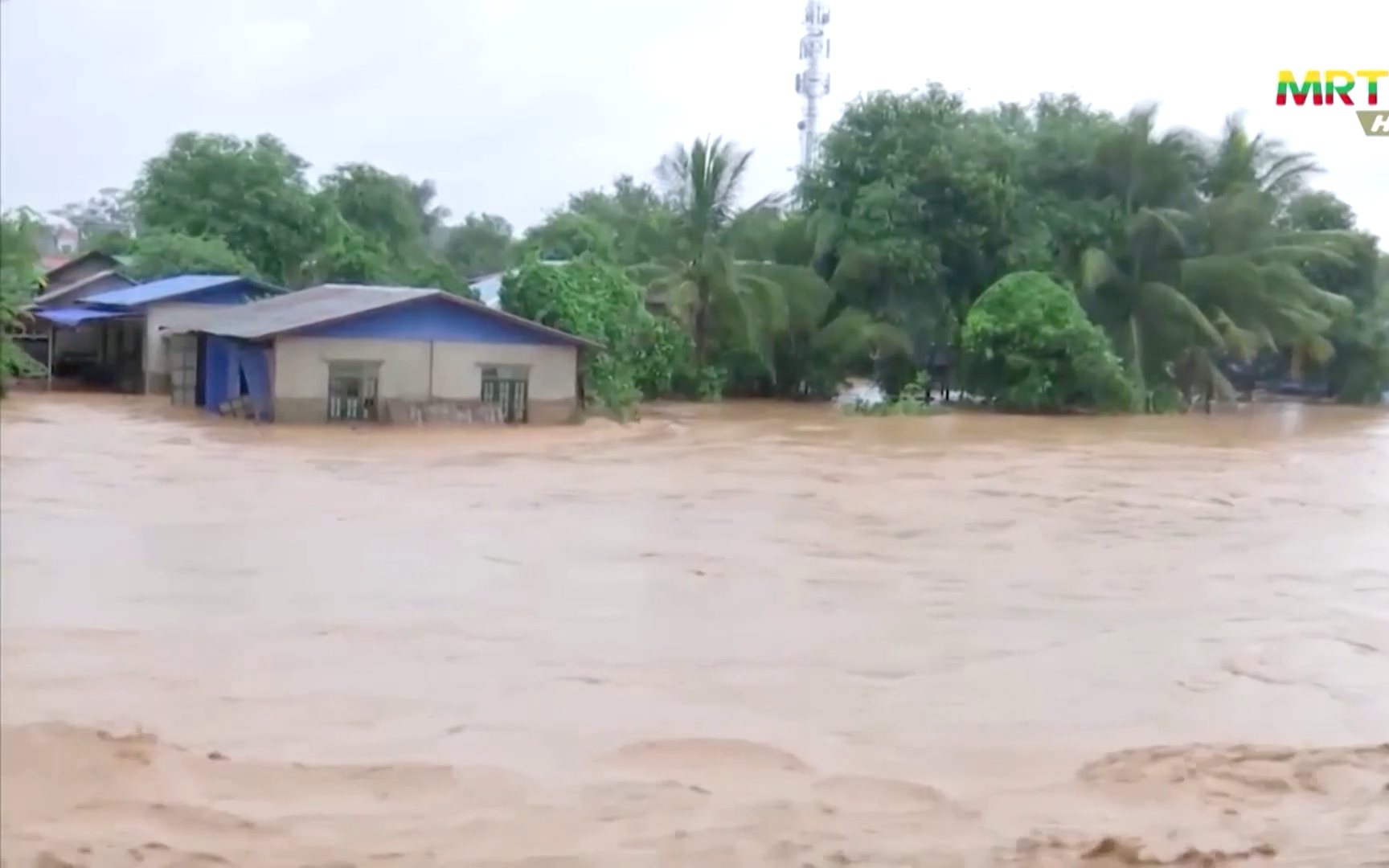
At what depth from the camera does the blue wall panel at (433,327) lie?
7594mm

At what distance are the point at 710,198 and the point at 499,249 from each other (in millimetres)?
2814

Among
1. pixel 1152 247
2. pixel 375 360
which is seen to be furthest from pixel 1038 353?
pixel 375 360

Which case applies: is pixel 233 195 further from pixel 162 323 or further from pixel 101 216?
pixel 162 323

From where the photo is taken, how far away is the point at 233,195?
2963 millimetres

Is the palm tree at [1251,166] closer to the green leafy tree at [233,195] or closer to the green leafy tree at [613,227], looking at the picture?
the green leafy tree at [613,227]

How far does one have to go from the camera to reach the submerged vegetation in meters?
6.93

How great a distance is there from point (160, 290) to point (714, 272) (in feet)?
16.7

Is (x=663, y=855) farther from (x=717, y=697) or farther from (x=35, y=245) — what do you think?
(x=35, y=245)

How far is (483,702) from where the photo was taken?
9.44 feet

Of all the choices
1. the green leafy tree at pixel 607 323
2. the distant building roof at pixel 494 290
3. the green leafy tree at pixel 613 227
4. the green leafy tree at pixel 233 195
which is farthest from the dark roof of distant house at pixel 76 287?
the green leafy tree at pixel 607 323

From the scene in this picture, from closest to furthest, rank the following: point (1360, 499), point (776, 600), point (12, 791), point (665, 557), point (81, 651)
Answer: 1. point (12, 791)
2. point (81, 651)
3. point (776, 600)
4. point (665, 557)
5. point (1360, 499)

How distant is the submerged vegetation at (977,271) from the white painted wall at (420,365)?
429 millimetres

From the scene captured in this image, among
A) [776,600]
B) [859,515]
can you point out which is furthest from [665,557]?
[859,515]

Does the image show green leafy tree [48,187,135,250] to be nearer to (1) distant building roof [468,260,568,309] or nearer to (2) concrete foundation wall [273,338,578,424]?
(2) concrete foundation wall [273,338,578,424]
